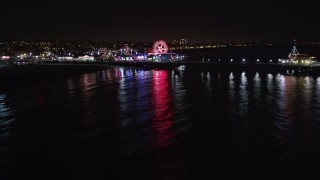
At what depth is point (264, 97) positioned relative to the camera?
47969 millimetres

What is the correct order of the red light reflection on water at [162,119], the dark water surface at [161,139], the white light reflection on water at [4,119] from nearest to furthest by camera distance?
the dark water surface at [161,139] < the red light reflection on water at [162,119] < the white light reflection on water at [4,119]

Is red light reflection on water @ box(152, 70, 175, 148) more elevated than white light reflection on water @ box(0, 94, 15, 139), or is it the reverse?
white light reflection on water @ box(0, 94, 15, 139)

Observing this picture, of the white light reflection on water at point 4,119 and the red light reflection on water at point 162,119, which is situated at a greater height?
the white light reflection on water at point 4,119

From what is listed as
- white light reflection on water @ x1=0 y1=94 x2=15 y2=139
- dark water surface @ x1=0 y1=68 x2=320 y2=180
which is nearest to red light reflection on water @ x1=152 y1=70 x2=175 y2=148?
dark water surface @ x1=0 y1=68 x2=320 y2=180

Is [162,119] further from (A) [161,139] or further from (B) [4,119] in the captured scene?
(B) [4,119]

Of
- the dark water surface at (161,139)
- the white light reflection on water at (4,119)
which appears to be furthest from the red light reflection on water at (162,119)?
the white light reflection on water at (4,119)

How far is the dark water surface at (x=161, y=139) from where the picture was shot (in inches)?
743

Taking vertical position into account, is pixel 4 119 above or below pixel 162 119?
above

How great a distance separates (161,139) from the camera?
24875mm

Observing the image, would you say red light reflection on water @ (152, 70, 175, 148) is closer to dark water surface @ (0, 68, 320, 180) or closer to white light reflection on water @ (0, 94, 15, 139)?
dark water surface @ (0, 68, 320, 180)

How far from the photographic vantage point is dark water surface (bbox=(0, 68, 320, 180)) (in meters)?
18.9

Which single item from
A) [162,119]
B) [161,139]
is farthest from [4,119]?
[161,139]

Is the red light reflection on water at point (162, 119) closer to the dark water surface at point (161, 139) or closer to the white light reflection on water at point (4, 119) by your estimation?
the dark water surface at point (161, 139)

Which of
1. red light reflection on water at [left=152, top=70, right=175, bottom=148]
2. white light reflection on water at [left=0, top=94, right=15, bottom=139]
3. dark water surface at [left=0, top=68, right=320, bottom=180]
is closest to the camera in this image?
dark water surface at [left=0, top=68, right=320, bottom=180]
